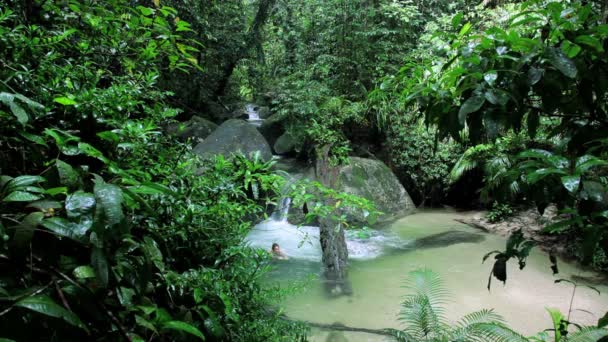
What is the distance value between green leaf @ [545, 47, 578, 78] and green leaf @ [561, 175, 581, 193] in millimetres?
292

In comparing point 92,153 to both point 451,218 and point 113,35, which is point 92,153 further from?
point 451,218

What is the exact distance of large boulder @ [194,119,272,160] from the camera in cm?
848

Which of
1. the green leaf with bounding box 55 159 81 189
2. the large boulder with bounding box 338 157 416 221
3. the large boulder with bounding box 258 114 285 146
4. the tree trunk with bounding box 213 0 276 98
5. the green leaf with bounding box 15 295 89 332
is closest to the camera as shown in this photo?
the green leaf with bounding box 15 295 89 332

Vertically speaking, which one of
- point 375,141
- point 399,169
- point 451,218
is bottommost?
point 451,218

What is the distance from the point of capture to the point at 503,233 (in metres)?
7.25

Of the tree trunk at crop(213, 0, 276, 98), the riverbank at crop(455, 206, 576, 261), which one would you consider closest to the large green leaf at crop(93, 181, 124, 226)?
the riverbank at crop(455, 206, 576, 261)

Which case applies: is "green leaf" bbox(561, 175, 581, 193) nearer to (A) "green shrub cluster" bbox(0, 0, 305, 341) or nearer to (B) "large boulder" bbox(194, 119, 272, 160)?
(A) "green shrub cluster" bbox(0, 0, 305, 341)

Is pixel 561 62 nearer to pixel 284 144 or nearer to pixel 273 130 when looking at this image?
pixel 284 144

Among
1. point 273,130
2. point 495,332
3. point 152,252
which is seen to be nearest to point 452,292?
point 495,332

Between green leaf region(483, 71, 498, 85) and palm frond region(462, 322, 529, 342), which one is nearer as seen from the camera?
green leaf region(483, 71, 498, 85)

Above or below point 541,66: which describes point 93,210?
below

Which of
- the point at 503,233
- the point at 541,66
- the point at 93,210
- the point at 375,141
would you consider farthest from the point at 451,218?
the point at 93,210

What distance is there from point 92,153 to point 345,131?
9.32 meters

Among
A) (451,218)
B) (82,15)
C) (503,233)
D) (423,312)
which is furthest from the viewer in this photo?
(451,218)
